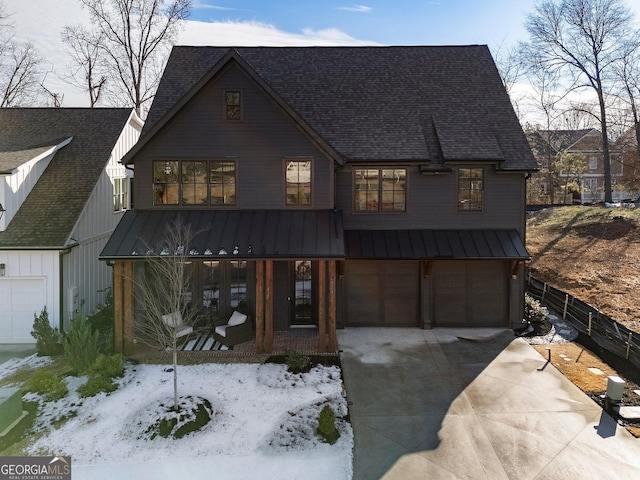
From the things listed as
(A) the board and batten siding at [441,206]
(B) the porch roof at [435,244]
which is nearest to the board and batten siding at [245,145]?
(A) the board and batten siding at [441,206]

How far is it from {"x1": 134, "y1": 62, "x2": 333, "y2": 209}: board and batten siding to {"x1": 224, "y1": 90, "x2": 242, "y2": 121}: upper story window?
4.9 inches

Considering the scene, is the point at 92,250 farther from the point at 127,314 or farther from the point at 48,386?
the point at 48,386

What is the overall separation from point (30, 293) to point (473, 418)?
1268 cm

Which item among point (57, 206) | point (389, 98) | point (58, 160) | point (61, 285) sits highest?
point (389, 98)

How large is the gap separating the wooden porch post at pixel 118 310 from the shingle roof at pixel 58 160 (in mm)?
2462

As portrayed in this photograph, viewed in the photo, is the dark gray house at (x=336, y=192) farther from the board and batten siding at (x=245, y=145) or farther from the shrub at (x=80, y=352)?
the shrub at (x=80, y=352)

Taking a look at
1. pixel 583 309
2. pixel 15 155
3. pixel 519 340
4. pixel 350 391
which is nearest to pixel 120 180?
pixel 15 155

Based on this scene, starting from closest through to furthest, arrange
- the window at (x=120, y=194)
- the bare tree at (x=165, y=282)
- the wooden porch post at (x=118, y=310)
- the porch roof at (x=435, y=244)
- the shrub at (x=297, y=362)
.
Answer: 1. the bare tree at (x=165, y=282)
2. the shrub at (x=297, y=362)
3. the wooden porch post at (x=118, y=310)
4. the porch roof at (x=435, y=244)
5. the window at (x=120, y=194)

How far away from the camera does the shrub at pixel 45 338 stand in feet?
41.0

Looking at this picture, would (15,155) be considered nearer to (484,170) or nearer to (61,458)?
(61,458)

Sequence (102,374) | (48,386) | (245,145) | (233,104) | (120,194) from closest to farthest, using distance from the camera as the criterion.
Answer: (48,386) < (102,374) < (233,104) < (245,145) < (120,194)

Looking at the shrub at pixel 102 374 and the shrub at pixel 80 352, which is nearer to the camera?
the shrub at pixel 102 374

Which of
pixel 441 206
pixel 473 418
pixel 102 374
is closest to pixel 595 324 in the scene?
pixel 441 206

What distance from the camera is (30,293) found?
13.4 metres
